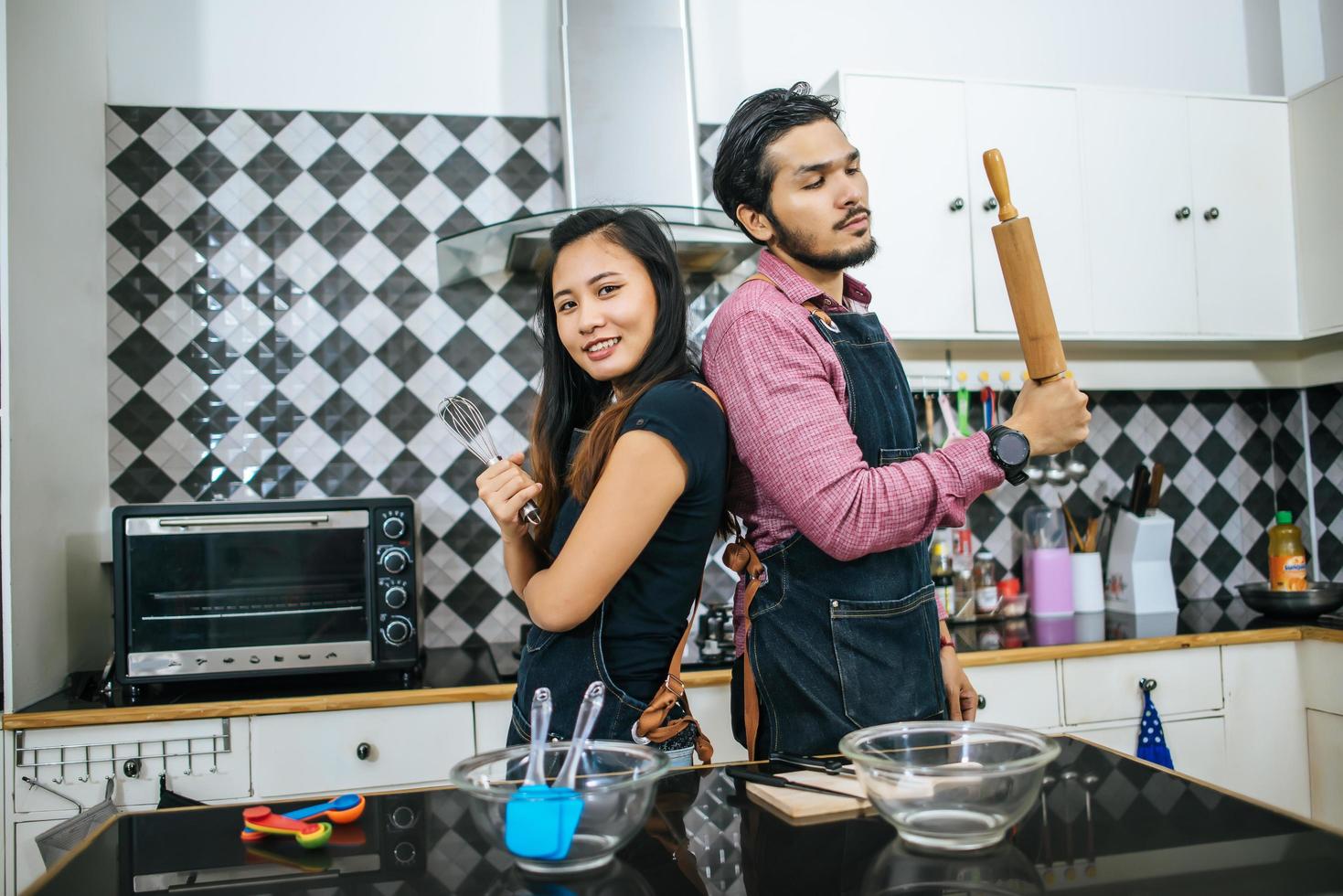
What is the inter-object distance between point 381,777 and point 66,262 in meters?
1.29

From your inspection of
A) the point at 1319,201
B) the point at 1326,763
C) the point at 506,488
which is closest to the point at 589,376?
the point at 506,488

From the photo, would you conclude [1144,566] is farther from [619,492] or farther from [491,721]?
[619,492]

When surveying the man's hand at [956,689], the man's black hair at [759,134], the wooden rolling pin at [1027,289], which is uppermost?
the man's black hair at [759,134]

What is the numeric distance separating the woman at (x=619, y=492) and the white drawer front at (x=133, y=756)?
847 mm

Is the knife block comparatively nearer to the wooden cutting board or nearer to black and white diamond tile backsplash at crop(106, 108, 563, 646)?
black and white diamond tile backsplash at crop(106, 108, 563, 646)

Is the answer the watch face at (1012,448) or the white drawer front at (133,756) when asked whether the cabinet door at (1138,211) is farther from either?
the white drawer front at (133,756)

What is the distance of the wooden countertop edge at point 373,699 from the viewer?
1854mm

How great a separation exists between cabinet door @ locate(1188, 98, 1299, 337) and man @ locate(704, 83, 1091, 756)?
157cm

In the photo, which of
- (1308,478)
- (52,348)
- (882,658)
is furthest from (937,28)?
(52,348)

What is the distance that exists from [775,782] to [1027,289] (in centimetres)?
60

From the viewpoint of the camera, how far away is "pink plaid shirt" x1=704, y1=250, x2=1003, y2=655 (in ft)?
3.90

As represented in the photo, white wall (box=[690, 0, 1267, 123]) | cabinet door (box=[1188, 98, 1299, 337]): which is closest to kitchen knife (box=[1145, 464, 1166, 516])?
cabinet door (box=[1188, 98, 1299, 337])

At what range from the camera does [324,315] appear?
8.23 ft

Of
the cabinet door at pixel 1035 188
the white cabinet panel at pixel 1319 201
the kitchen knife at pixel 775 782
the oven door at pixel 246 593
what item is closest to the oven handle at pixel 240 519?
the oven door at pixel 246 593
